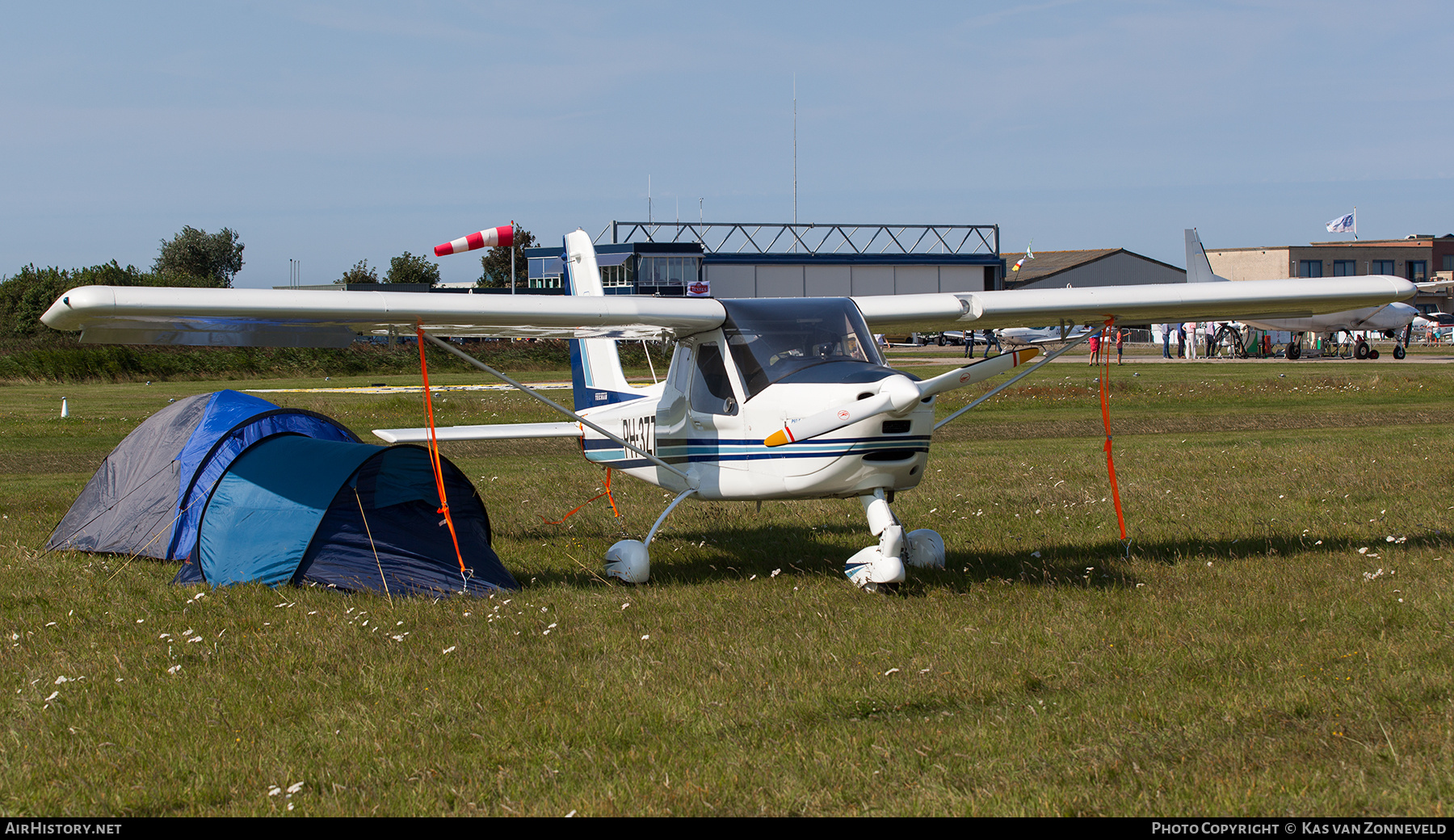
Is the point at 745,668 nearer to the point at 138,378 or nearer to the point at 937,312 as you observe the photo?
the point at 937,312

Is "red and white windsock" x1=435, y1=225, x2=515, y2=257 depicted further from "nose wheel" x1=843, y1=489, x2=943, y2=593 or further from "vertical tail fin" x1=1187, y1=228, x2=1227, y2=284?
"vertical tail fin" x1=1187, y1=228, x2=1227, y2=284

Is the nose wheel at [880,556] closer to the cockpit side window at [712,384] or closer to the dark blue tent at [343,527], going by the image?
the cockpit side window at [712,384]

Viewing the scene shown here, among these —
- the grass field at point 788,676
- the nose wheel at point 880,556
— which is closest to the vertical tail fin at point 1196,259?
the grass field at point 788,676

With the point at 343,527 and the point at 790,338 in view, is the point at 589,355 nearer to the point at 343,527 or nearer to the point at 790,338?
the point at 790,338

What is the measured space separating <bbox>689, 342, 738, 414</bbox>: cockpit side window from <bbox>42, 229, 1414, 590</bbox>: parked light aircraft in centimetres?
2

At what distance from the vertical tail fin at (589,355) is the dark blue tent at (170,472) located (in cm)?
259

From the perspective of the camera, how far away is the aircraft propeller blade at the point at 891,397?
818cm

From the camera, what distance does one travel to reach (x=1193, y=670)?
643cm

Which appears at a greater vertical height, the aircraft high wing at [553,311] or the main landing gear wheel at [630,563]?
the aircraft high wing at [553,311]

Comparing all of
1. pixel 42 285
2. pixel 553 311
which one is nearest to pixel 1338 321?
pixel 553 311

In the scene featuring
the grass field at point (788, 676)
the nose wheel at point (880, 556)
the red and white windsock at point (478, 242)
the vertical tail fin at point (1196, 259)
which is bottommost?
the grass field at point (788, 676)

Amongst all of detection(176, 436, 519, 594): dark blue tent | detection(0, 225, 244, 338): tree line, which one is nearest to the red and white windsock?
detection(176, 436, 519, 594): dark blue tent
